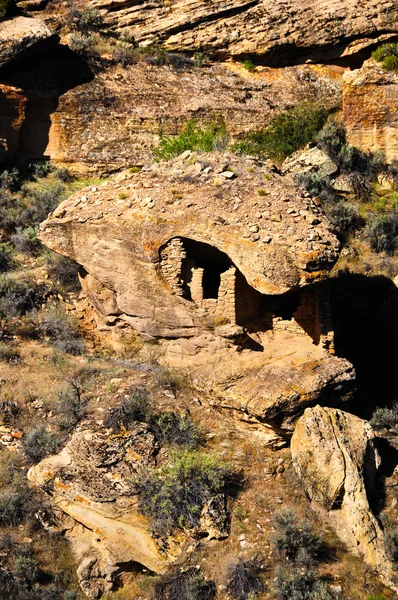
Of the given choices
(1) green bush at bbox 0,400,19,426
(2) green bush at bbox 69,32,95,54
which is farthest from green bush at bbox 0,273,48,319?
(2) green bush at bbox 69,32,95,54

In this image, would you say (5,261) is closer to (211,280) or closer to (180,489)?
(211,280)

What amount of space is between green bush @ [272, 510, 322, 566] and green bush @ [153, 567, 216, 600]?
108cm

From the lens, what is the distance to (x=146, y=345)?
12.4 m

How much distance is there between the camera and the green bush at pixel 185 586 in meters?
8.70

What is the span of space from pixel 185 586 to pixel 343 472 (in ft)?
9.09

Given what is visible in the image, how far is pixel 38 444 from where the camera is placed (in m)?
→ 10.7

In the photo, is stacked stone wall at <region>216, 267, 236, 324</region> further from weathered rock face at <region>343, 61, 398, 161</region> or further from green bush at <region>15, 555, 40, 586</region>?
weathered rock face at <region>343, 61, 398, 161</region>

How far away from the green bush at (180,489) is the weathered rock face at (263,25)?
1501 centimetres

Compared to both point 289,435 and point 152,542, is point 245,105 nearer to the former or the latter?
point 289,435

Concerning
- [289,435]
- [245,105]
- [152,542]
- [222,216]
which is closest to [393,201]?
[245,105]

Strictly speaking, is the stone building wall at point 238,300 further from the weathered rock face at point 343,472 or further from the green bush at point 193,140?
the green bush at point 193,140

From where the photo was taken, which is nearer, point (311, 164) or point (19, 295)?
point (19, 295)

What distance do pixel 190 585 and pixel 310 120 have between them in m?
14.6

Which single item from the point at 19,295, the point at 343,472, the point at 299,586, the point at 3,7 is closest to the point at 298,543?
the point at 299,586
